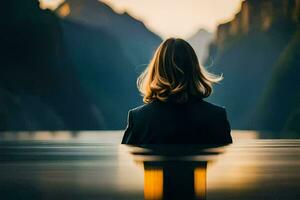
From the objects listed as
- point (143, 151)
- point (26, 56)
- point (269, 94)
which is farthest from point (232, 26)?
point (143, 151)

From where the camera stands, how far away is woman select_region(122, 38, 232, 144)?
4887 millimetres

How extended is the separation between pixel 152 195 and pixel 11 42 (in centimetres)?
10229

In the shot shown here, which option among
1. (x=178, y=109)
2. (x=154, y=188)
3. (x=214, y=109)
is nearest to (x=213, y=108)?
(x=214, y=109)

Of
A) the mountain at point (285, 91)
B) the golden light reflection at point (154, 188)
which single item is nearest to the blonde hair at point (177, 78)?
the golden light reflection at point (154, 188)

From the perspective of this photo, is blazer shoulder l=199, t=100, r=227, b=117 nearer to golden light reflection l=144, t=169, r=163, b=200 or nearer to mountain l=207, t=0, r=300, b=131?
golden light reflection l=144, t=169, r=163, b=200

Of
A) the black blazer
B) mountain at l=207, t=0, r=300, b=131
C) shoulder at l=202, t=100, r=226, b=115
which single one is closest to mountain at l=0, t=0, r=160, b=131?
mountain at l=207, t=0, r=300, b=131

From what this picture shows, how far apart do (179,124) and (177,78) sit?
1.14ft

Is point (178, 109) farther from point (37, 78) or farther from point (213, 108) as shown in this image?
point (37, 78)

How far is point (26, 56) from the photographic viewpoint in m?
98.0

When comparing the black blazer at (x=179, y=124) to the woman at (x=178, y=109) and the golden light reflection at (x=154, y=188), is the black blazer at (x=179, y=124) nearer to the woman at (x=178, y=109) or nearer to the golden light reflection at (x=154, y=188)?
the woman at (x=178, y=109)

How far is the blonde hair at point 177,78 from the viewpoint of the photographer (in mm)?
4863

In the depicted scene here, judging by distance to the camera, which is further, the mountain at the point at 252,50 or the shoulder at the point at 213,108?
the mountain at the point at 252,50

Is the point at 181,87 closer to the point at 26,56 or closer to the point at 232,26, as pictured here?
the point at 26,56

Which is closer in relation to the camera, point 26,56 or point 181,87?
point 181,87
